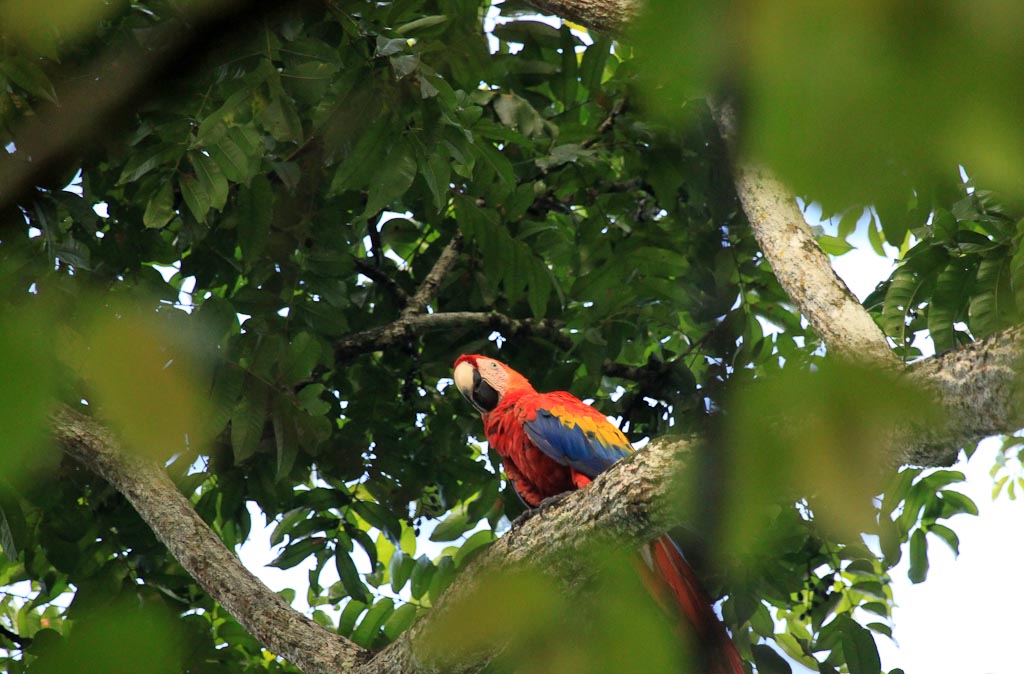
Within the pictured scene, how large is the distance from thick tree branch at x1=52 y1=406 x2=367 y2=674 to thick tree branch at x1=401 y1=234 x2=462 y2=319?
86 centimetres

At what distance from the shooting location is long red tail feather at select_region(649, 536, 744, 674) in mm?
1459

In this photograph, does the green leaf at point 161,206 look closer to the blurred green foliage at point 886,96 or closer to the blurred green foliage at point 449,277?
the blurred green foliage at point 449,277

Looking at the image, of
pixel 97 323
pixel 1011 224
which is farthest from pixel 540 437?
pixel 97 323

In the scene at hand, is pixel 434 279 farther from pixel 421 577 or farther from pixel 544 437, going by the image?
pixel 421 577

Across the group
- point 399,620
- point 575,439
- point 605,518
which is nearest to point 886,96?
point 605,518

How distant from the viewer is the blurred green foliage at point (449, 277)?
0.76 ft

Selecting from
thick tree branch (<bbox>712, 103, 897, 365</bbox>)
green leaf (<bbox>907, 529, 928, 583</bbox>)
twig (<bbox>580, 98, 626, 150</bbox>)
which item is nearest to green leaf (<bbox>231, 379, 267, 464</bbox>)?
thick tree branch (<bbox>712, 103, 897, 365</bbox>)

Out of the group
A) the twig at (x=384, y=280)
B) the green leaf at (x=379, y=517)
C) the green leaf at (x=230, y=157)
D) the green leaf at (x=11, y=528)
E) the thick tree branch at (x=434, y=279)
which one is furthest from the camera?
the twig at (x=384, y=280)

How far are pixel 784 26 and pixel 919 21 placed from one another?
0.03m

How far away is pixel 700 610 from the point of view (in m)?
1.68

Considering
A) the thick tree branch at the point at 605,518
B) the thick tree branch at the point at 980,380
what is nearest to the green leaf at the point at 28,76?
the thick tree branch at the point at 980,380

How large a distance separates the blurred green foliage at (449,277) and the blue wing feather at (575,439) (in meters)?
0.17

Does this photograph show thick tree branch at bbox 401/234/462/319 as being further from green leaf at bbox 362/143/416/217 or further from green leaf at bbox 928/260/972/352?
green leaf at bbox 928/260/972/352

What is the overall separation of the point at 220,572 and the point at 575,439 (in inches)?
32.8
